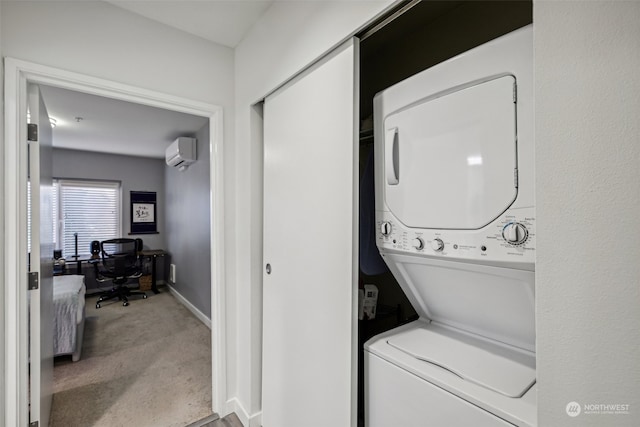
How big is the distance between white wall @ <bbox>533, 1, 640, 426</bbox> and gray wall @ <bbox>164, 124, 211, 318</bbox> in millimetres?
3394

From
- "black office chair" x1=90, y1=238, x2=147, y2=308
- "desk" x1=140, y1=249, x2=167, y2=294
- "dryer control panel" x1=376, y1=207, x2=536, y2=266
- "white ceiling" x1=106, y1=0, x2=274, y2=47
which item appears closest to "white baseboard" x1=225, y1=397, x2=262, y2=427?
"dryer control panel" x1=376, y1=207, x2=536, y2=266

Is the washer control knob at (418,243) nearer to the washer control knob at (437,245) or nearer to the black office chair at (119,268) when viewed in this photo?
the washer control knob at (437,245)

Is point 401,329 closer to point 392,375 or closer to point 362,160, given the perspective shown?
point 392,375

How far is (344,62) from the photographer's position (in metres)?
1.13

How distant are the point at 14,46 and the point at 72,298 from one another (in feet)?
7.21

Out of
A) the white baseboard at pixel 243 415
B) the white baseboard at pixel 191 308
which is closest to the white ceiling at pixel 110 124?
the white baseboard at pixel 191 308

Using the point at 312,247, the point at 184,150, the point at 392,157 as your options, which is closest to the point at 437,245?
the point at 392,157

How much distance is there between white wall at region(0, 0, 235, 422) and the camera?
134 centimetres

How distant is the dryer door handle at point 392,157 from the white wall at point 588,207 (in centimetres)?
48

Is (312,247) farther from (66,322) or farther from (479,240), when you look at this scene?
(66,322)

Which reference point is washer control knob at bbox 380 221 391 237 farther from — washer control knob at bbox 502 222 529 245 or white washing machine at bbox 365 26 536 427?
washer control knob at bbox 502 222 529 245

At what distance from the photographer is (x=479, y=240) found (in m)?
0.80

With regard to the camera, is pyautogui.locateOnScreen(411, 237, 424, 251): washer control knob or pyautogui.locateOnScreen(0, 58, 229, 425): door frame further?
pyautogui.locateOnScreen(0, 58, 229, 425): door frame

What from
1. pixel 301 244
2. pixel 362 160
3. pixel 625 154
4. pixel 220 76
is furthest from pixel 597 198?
pixel 220 76
